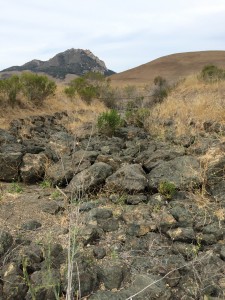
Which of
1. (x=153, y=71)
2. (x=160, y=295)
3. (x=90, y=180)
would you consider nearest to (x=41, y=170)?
(x=90, y=180)

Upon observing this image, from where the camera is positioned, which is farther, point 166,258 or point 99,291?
point 166,258

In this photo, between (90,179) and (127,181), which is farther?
(90,179)

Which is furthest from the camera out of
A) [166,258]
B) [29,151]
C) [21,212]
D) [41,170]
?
[29,151]

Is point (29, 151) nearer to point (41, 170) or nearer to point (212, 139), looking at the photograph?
point (41, 170)

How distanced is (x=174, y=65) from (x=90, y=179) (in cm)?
5697

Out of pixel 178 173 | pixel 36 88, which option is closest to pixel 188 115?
pixel 178 173

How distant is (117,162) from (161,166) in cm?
85

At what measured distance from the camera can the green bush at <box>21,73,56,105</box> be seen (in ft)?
42.0

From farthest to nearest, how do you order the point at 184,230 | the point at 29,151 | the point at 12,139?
the point at 12,139 < the point at 29,151 < the point at 184,230

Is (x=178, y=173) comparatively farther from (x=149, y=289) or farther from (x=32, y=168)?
(x=149, y=289)

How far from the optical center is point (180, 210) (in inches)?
173

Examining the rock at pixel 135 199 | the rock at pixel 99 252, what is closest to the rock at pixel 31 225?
the rock at pixel 99 252

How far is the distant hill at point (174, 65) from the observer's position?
179 feet

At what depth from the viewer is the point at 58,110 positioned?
13188mm
